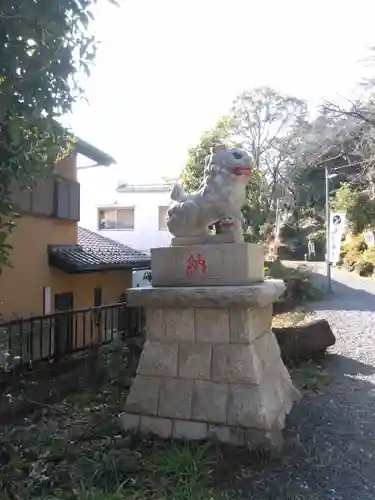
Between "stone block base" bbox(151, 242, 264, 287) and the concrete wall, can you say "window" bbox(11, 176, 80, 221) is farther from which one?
"stone block base" bbox(151, 242, 264, 287)

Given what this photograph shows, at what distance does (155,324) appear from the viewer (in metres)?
4.10

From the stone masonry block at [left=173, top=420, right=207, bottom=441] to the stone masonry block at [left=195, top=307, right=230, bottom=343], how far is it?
2.39 feet

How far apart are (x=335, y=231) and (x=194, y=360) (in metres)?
12.5

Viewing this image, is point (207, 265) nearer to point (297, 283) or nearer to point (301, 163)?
point (297, 283)

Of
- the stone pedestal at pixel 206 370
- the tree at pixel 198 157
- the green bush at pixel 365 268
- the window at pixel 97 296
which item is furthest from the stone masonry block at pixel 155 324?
the green bush at pixel 365 268

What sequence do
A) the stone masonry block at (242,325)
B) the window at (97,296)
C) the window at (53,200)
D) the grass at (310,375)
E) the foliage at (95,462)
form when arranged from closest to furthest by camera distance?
the foliage at (95,462)
the stone masonry block at (242,325)
the grass at (310,375)
the window at (53,200)
the window at (97,296)

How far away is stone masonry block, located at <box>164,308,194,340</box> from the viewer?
397cm

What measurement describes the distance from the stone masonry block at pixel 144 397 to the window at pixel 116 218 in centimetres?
1952

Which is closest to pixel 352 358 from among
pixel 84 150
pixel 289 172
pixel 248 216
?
pixel 84 150

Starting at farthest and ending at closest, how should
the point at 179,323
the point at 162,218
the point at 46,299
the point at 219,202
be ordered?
the point at 162,218
the point at 46,299
the point at 219,202
the point at 179,323

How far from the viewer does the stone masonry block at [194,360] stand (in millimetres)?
3873

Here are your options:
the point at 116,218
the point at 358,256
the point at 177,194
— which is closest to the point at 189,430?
the point at 177,194

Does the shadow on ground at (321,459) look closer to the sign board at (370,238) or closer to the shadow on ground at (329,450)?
the shadow on ground at (329,450)

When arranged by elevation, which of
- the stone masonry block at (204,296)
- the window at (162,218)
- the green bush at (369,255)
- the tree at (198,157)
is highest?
the tree at (198,157)
